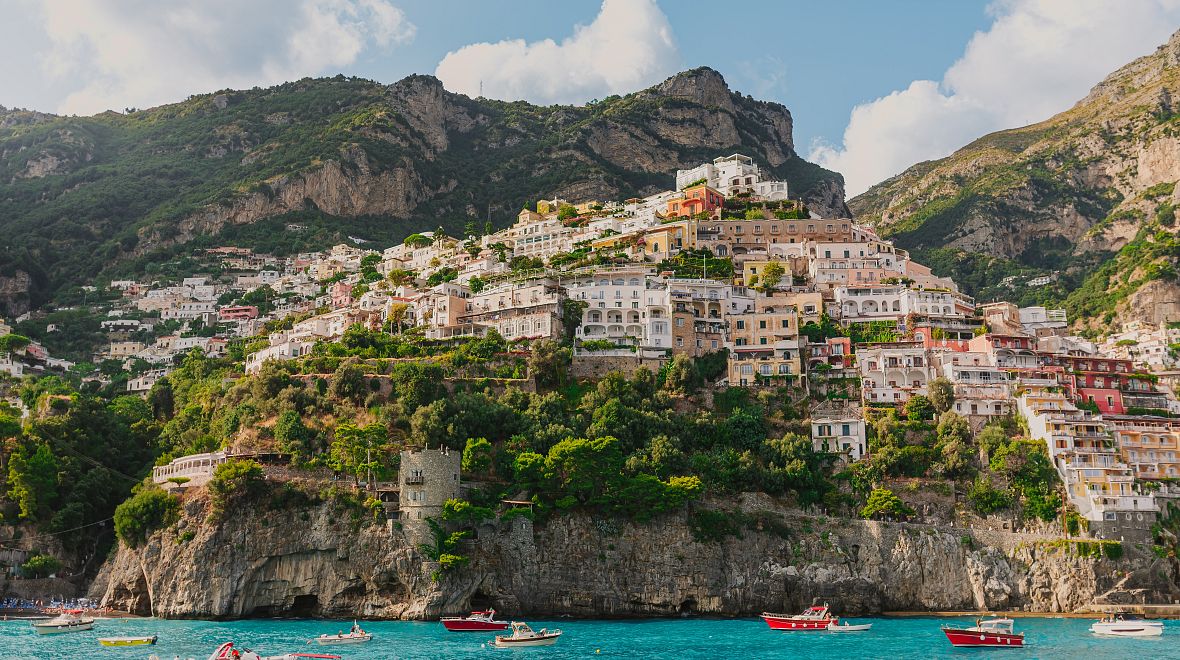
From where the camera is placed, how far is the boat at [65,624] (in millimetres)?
58719

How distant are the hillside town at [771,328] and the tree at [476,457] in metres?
14.9

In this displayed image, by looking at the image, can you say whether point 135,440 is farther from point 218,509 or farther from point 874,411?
point 874,411

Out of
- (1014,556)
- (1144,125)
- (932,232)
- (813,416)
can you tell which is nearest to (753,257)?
(813,416)

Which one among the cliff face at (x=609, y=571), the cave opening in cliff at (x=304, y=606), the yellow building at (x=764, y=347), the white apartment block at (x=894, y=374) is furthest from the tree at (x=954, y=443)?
the cave opening in cliff at (x=304, y=606)

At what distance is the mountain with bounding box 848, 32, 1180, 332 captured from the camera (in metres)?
123

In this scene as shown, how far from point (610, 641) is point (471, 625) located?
7.92 meters

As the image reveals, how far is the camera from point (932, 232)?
519 feet

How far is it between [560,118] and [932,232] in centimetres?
6843

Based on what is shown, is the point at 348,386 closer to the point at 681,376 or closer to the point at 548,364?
the point at 548,364

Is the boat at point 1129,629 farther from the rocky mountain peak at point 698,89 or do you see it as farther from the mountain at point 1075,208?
the rocky mountain peak at point 698,89

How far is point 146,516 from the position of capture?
6581 cm

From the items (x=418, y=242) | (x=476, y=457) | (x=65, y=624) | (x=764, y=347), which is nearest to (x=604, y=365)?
(x=764, y=347)

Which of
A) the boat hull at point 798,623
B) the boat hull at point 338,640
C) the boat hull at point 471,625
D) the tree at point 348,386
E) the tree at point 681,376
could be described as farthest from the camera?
the tree at point 681,376

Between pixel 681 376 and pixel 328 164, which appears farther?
pixel 328 164
